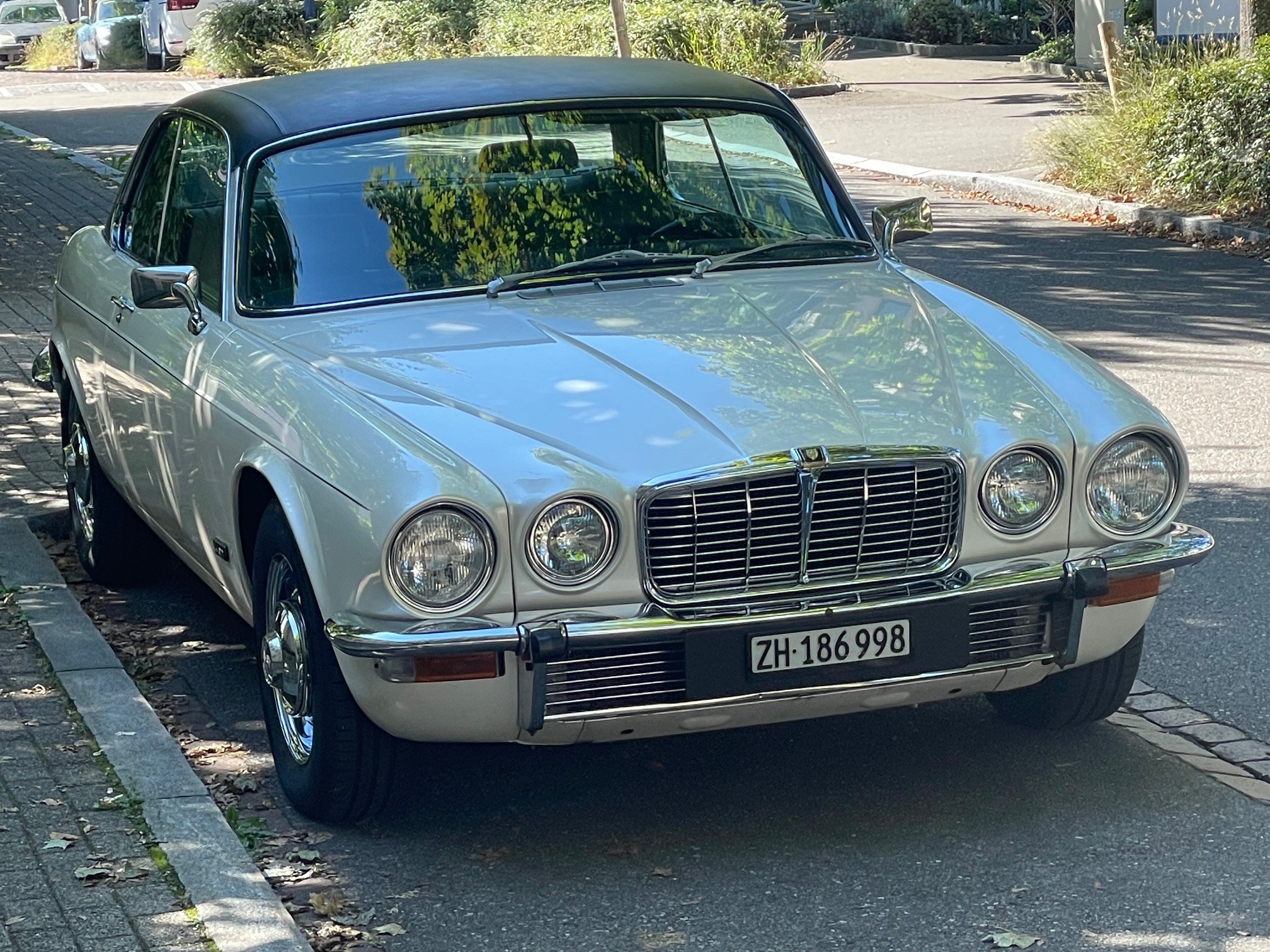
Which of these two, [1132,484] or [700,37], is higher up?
[700,37]

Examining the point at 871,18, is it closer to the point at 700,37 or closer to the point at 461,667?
the point at 700,37

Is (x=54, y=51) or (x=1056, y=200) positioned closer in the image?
(x=1056, y=200)

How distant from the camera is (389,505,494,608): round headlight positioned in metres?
3.99

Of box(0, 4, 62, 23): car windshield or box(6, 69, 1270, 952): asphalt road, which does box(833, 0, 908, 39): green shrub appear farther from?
box(6, 69, 1270, 952): asphalt road

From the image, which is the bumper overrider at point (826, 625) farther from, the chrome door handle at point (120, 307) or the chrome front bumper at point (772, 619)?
the chrome door handle at point (120, 307)

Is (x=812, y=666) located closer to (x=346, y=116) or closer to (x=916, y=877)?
(x=916, y=877)

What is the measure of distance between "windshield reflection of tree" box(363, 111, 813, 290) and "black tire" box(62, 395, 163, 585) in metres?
1.80

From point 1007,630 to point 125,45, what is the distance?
3877 centimetres

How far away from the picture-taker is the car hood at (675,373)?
4152 millimetres

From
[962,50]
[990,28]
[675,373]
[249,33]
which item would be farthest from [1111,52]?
[249,33]

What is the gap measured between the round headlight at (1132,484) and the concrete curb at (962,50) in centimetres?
2688

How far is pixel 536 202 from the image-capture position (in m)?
5.30

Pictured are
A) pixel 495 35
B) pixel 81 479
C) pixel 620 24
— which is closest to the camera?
pixel 81 479

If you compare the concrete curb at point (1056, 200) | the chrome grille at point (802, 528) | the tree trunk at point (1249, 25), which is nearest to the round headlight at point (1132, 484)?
the chrome grille at point (802, 528)
